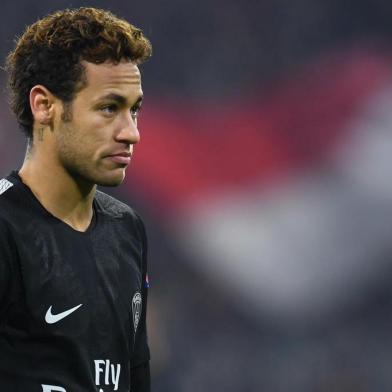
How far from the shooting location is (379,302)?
4.96m

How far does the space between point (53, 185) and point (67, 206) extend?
65mm

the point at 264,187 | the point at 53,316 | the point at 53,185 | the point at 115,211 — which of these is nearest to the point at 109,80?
the point at 53,185

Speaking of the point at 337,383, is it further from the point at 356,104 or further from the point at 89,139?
the point at 89,139

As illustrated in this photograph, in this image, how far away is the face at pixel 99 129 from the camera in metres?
2.29

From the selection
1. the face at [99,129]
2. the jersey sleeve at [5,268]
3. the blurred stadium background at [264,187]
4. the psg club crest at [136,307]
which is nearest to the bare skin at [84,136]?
the face at [99,129]

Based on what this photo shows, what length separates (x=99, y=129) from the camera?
2.28 m

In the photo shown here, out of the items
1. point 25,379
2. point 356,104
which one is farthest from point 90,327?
point 356,104

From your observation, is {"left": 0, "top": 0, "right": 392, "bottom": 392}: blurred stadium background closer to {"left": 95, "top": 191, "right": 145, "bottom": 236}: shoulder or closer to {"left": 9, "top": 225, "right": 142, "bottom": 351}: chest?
{"left": 95, "top": 191, "right": 145, "bottom": 236}: shoulder

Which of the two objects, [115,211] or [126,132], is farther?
[115,211]

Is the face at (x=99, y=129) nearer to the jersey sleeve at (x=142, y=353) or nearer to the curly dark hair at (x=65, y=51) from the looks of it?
the curly dark hair at (x=65, y=51)

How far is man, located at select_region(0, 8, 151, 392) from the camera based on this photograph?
2193 millimetres

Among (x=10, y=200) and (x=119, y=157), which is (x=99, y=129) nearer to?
(x=119, y=157)

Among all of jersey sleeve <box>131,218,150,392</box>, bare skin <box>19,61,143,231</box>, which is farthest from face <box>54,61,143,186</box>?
jersey sleeve <box>131,218,150,392</box>

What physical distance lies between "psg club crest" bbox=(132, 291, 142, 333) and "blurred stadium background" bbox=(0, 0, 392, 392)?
2.40m
